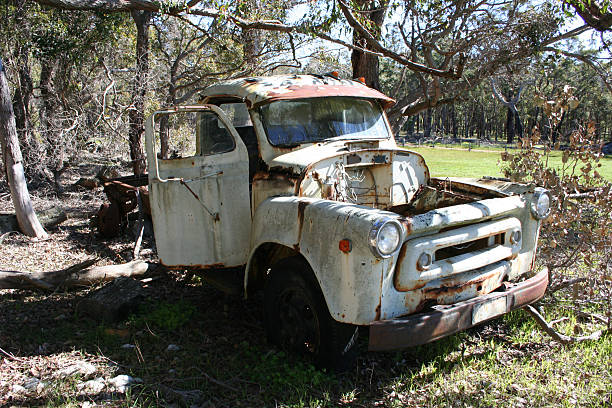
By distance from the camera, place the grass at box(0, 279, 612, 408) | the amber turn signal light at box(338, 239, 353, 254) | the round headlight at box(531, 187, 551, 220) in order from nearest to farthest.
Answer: the amber turn signal light at box(338, 239, 353, 254)
the grass at box(0, 279, 612, 408)
the round headlight at box(531, 187, 551, 220)

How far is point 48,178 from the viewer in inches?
484

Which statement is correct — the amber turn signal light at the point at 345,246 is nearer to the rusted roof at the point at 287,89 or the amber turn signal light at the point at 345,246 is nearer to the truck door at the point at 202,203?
the truck door at the point at 202,203

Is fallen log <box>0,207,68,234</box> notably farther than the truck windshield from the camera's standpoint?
Yes

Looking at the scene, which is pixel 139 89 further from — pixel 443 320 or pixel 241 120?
pixel 443 320

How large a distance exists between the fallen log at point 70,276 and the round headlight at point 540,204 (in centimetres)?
431

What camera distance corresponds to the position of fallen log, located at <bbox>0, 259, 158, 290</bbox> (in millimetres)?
5285

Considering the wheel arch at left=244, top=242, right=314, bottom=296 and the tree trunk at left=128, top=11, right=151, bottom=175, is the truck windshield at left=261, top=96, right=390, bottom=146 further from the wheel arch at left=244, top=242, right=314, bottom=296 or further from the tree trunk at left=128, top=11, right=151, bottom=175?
the tree trunk at left=128, top=11, right=151, bottom=175

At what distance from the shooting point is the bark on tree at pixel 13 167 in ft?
24.9

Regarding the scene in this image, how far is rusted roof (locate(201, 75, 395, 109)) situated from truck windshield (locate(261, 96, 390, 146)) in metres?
0.11

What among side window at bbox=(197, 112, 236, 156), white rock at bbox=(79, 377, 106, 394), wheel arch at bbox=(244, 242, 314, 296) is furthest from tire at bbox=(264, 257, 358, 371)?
side window at bbox=(197, 112, 236, 156)

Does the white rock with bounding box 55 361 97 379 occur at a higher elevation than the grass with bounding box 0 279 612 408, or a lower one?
higher

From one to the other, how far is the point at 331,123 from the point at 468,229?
5.94ft

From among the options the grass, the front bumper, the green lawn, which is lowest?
the grass

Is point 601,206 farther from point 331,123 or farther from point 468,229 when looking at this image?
point 331,123
